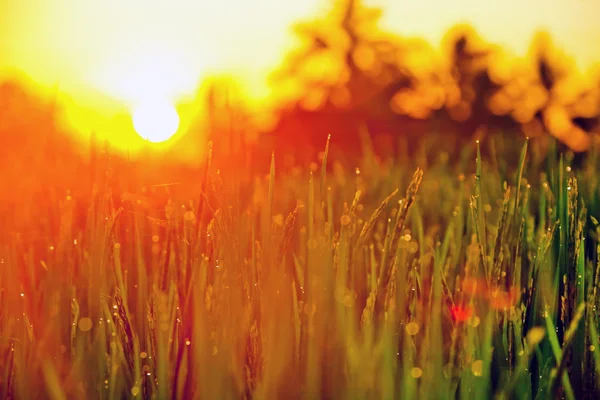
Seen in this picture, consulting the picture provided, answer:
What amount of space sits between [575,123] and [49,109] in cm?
672

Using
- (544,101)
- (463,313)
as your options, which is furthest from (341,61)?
(463,313)

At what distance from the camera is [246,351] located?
781 millimetres

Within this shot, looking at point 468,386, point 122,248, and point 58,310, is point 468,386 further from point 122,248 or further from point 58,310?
point 122,248

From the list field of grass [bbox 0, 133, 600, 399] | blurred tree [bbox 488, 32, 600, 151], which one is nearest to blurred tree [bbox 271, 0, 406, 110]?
blurred tree [bbox 488, 32, 600, 151]

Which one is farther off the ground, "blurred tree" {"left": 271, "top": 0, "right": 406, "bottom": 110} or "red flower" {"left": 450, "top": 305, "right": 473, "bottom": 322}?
"blurred tree" {"left": 271, "top": 0, "right": 406, "bottom": 110}

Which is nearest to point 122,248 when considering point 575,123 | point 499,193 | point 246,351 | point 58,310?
point 58,310

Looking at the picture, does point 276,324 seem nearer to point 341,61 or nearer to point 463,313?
point 463,313

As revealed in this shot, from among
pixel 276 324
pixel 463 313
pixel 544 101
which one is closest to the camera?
pixel 276 324

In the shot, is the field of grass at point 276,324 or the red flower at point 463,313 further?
the red flower at point 463,313

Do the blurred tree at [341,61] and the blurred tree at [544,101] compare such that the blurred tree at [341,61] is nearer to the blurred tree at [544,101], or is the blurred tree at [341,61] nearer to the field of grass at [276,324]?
the blurred tree at [544,101]

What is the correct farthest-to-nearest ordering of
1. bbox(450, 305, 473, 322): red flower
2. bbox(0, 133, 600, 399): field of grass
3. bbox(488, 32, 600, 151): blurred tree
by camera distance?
bbox(488, 32, 600, 151): blurred tree, bbox(450, 305, 473, 322): red flower, bbox(0, 133, 600, 399): field of grass

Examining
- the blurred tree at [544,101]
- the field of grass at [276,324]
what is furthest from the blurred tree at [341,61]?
the field of grass at [276,324]

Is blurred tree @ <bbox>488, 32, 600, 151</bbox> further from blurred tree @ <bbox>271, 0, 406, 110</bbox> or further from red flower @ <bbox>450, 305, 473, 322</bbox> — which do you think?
red flower @ <bbox>450, 305, 473, 322</bbox>

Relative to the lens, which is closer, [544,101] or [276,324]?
[276,324]
